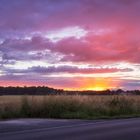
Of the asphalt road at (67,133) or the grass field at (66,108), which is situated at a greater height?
the grass field at (66,108)

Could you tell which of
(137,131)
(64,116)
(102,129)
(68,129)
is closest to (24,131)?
(68,129)

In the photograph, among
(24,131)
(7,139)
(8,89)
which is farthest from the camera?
(8,89)

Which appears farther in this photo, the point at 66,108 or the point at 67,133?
the point at 66,108

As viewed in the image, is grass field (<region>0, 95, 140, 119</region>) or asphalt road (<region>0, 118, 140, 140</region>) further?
grass field (<region>0, 95, 140, 119</region>)

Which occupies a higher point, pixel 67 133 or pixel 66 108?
pixel 66 108

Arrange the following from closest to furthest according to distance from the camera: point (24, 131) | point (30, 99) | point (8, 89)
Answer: point (24, 131), point (30, 99), point (8, 89)

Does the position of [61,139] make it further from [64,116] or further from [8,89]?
[8,89]

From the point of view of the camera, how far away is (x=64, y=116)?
1037 inches

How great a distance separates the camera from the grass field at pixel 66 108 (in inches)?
1041

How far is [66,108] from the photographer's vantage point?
28.9m

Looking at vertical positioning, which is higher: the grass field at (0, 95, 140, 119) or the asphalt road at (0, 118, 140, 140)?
the grass field at (0, 95, 140, 119)

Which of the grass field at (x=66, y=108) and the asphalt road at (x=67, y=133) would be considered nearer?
the asphalt road at (x=67, y=133)

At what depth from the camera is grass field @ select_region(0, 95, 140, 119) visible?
2645 cm

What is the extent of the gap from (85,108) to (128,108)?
372cm
